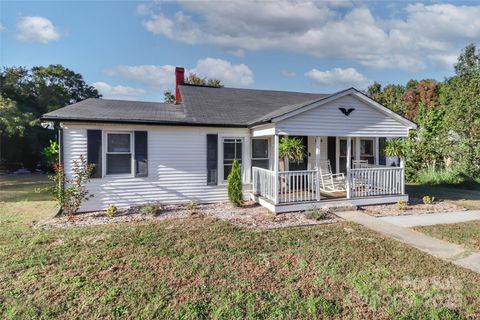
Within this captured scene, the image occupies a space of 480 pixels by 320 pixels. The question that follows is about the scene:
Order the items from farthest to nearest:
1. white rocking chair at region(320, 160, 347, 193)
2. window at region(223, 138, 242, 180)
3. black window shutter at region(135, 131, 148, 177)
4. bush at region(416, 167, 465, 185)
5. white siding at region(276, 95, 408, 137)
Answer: bush at region(416, 167, 465, 185) → white rocking chair at region(320, 160, 347, 193) → window at region(223, 138, 242, 180) → black window shutter at region(135, 131, 148, 177) → white siding at region(276, 95, 408, 137)

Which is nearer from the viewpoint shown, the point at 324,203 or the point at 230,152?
the point at 324,203

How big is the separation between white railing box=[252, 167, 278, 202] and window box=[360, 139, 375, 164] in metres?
5.09

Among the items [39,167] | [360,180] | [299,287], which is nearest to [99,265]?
[299,287]

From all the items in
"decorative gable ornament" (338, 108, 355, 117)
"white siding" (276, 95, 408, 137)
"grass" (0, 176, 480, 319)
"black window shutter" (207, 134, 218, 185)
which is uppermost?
"decorative gable ornament" (338, 108, 355, 117)

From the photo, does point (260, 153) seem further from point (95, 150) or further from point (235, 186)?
point (95, 150)

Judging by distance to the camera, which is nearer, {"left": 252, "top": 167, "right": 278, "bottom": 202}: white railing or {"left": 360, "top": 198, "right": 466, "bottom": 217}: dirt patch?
{"left": 360, "top": 198, "right": 466, "bottom": 217}: dirt patch

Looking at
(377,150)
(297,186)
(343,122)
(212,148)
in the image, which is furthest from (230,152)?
(377,150)

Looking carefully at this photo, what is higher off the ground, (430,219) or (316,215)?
(316,215)

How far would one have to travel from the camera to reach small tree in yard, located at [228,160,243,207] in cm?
880

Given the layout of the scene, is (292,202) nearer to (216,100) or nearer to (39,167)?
(216,100)

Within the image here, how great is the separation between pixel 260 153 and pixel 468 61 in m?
34.3

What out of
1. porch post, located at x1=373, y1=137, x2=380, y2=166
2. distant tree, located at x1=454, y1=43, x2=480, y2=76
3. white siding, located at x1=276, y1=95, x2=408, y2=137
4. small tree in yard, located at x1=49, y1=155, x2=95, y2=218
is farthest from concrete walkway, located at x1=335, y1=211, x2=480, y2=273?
distant tree, located at x1=454, y1=43, x2=480, y2=76

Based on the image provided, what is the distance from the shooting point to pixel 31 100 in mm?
23406

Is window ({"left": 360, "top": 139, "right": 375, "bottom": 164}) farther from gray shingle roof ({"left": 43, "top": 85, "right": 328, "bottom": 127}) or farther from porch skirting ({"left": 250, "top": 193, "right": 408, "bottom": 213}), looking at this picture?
gray shingle roof ({"left": 43, "top": 85, "right": 328, "bottom": 127})
